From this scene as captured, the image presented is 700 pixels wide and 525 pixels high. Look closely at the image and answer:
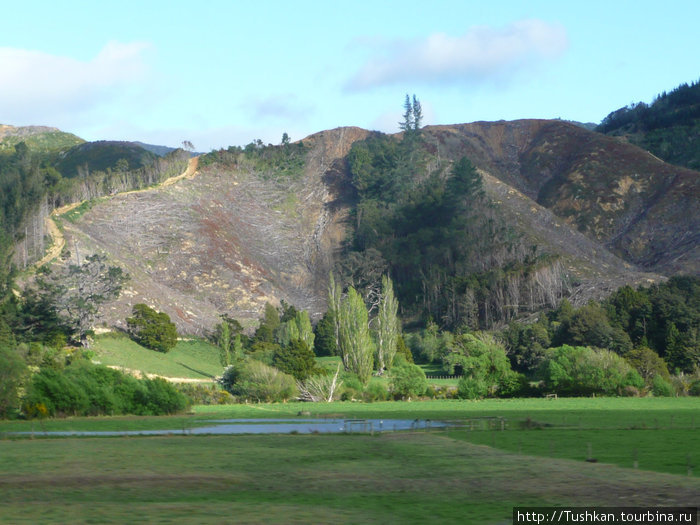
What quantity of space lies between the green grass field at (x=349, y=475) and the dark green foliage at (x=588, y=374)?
89.2ft

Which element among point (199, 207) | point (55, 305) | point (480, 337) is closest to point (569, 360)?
point (480, 337)

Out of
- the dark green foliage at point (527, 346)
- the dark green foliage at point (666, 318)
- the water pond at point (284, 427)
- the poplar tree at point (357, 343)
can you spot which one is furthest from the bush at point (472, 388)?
the water pond at point (284, 427)

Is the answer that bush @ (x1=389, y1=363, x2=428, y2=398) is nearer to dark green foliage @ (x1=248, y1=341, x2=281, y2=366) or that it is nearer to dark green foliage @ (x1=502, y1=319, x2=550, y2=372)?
dark green foliage @ (x1=248, y1=341, x2=281, y2=366)

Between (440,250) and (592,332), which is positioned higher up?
(440,250)

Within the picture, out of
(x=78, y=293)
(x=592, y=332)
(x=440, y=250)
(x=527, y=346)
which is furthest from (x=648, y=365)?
(x=440, y=250)

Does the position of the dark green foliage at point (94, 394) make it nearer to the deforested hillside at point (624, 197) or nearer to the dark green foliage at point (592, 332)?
the dark green foliage at point (592, 332)

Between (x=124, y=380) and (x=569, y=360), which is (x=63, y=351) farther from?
(x=569, y=360)

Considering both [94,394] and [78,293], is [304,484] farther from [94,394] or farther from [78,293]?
[78,293]

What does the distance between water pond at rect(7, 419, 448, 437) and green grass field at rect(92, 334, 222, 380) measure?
31913 millimetres

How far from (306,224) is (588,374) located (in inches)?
3601

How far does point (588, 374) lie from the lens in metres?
79.8

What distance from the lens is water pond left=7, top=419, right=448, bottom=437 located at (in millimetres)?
49531

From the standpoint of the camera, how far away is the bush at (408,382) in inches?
3177

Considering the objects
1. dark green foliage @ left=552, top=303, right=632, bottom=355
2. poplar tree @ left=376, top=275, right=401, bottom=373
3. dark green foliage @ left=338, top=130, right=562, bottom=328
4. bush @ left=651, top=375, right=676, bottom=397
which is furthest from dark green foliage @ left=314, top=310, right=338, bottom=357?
bush @ left=651, top=375, right=676, bottom=397
